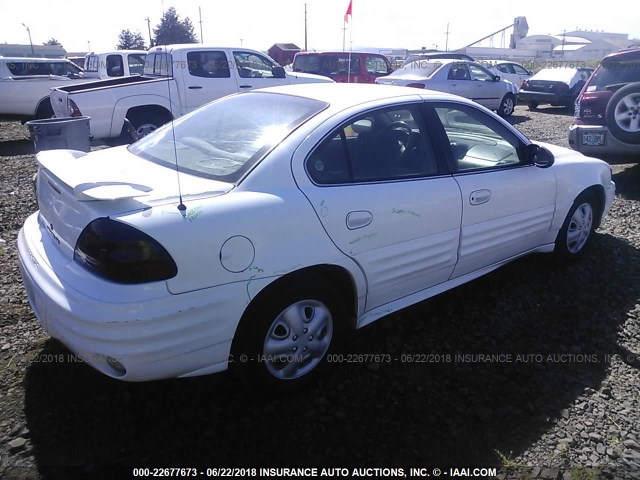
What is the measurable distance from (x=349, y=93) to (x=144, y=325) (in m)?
1.84

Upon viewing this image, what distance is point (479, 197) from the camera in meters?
3.21

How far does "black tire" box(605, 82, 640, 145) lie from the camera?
5.41 metres

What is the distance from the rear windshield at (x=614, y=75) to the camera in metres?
6.48

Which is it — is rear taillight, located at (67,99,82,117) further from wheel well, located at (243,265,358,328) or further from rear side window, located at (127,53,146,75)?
wheel well, located at (243,265,358,328)

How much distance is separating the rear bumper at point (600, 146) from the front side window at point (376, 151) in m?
4.26

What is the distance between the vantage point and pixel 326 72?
13.7 m

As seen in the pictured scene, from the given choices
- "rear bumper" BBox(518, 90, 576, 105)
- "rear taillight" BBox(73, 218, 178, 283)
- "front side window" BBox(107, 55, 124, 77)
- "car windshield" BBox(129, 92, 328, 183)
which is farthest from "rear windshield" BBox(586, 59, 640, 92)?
"front side window" BBox(107, 55, 124, 77)

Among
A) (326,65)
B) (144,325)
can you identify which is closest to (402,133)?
(144,325)

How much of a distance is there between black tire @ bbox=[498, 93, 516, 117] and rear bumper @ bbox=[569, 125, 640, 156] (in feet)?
24.9

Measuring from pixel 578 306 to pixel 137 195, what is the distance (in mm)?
3087

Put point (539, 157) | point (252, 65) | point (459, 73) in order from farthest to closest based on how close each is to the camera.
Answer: point (459, 73), point (252, 65), point (539, 157)

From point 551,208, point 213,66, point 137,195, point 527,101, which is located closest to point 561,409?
point 551,208

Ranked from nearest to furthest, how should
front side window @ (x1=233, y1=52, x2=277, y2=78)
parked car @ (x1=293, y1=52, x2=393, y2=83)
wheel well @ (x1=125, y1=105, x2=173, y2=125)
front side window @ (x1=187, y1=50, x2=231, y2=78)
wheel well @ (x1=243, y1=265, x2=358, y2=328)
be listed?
wheel well @ (x1=243, y1=265, x2=358, y2=328) → wheel well @ (x1=125, y1=105, x2=173, y2=125) → front side window @ (x1=187, y1=50, x2=231, y2=78) → front side window @ (x1=233, y1=52, x2=277, y2=78) → parked car @ (x1=293, y1=52, x2=393, y2=83)

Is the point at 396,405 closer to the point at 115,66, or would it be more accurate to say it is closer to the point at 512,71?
the point at 115,66
